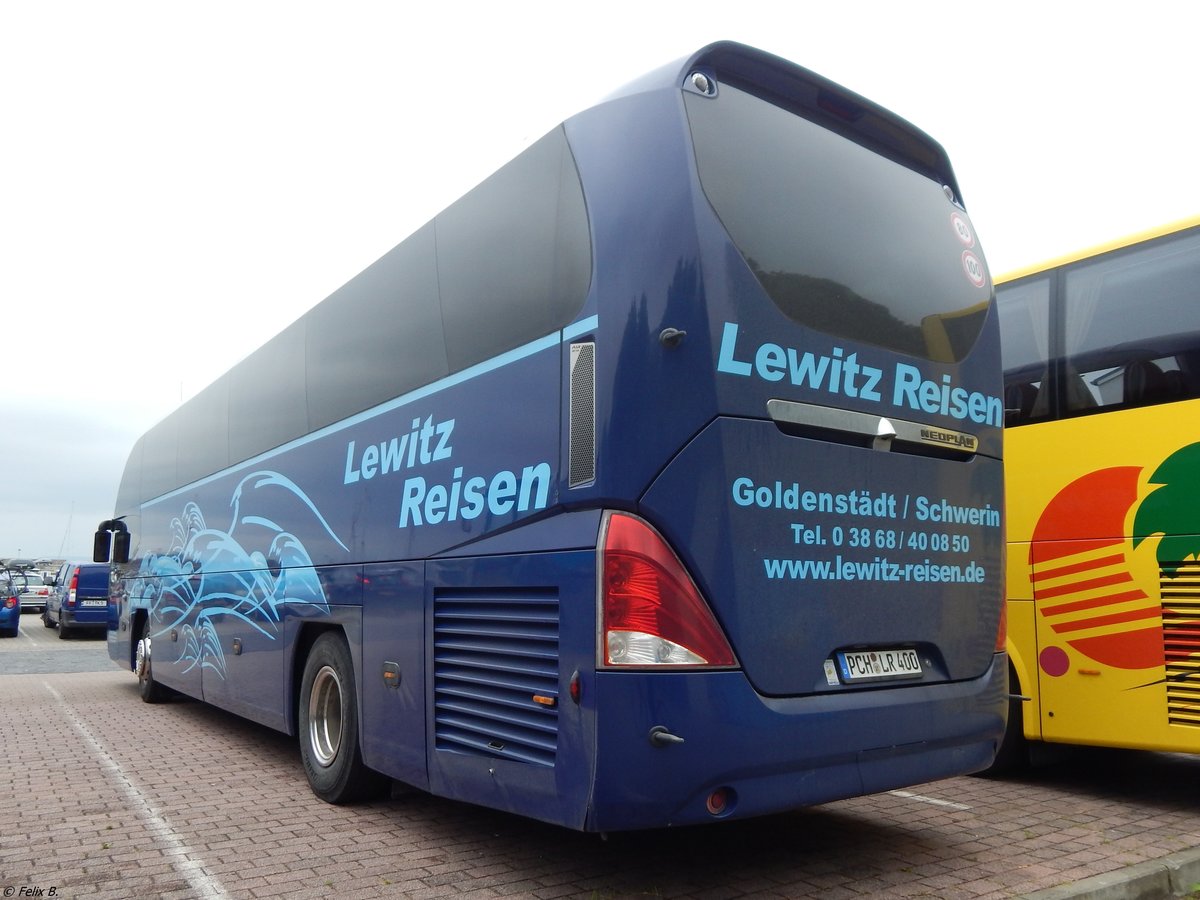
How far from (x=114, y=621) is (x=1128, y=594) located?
41.8 feet

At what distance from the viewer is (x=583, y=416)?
3.97 m

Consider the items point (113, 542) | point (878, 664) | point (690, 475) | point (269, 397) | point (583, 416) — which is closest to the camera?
point (690, 475)

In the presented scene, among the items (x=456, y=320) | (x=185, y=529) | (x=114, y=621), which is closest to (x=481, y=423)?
(x=456, y=320)

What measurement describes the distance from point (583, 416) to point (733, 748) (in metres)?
1.40

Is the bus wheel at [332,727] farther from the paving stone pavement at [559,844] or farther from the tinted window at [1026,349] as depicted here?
the tinted window at [1026,349]

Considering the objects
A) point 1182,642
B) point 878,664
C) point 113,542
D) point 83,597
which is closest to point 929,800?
point 1182,642

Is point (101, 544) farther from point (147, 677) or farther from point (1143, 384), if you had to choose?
point (1143, 384)

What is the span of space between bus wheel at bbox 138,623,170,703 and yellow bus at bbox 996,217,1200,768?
954cm

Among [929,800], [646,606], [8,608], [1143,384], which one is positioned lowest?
[929,800]

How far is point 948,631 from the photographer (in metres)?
4.67

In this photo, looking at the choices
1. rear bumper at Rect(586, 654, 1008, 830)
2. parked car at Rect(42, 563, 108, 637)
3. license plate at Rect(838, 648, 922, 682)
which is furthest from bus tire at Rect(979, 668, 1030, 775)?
parked car at Rect(42, 563, 108, 637)

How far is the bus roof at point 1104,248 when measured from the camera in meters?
6.14

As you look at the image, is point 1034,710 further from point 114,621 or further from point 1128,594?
point 114,621

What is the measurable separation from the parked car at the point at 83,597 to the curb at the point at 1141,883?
2379 cm
